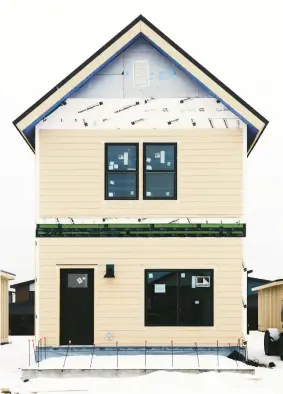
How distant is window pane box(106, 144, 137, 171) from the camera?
18062mm

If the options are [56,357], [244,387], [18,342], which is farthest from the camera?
[18,342]

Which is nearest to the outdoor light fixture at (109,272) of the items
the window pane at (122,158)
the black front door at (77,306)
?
the black front door at (77,306)

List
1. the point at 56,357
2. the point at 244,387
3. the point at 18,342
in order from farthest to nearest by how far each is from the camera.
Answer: the point at 18,342
the point at 56,357
the point at 244,387

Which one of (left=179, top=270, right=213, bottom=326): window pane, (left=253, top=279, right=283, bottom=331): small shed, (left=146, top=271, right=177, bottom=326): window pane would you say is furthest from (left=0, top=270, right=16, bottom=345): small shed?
(left=253, top=279, right=283, bottom=331): small shed

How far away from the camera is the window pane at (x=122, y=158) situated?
59.3 ft

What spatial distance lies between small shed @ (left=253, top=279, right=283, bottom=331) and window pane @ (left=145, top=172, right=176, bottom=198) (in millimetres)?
11703

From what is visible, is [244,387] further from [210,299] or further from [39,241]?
[39,241]

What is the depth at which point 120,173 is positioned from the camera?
1806cm

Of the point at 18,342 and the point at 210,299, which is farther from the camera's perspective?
the point at 18,342

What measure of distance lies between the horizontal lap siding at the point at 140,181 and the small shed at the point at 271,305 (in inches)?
441

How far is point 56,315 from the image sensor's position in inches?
704

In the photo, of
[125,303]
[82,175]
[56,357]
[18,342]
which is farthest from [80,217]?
[18,342]

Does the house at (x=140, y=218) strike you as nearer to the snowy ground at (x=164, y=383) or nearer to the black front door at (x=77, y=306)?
the black front door at (x=77, y=306)

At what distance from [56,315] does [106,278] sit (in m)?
1.63
